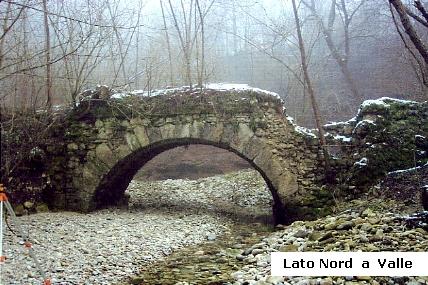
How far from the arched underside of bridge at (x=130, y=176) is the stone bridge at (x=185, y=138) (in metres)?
0.03

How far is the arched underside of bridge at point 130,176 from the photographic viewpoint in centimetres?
703

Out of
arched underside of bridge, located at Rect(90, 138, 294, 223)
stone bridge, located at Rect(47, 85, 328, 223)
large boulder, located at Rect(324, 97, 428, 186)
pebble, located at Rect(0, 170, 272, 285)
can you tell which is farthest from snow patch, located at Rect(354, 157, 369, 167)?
pebble, located at Rect(0, 170, 272, 285)

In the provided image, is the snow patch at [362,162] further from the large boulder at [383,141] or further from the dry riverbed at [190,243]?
the dry riverbed at [190,243]

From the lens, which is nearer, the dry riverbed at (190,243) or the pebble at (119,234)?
the dry riverbed at (190,243)

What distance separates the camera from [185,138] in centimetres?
702

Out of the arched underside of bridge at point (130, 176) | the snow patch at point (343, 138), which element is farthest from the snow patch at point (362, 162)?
the arched underside of bridge at point (130, 176)

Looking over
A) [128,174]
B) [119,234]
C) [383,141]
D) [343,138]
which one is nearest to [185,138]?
[128,174]

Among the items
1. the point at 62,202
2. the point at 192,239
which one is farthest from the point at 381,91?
the point at 62,202

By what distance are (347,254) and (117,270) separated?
2.39 meters

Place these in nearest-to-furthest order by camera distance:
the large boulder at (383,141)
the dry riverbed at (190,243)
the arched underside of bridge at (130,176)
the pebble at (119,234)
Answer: the dry riverbed at (190,243)
the pebble at (119,234)
the large boulder at (383,141)
the arched underside of bridge at (130,176)

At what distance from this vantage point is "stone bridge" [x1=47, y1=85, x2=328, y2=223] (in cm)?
681

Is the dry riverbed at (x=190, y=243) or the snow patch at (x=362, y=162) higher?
the snow patch at (x=362, y=162)

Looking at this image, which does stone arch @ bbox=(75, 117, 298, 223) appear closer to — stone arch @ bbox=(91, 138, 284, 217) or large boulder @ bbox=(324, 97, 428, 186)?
stone arch @ bbox=(91, 138, 284, 217)

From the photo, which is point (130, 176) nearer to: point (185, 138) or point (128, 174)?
point (128, 174)
